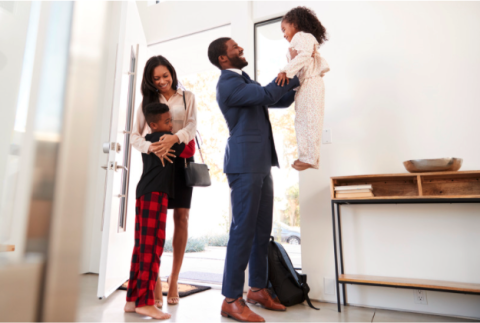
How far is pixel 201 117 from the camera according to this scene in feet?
16.0

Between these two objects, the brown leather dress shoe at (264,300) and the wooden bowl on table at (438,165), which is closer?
the wooden bowl on table at (438,165)

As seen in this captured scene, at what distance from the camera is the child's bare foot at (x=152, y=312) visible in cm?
152

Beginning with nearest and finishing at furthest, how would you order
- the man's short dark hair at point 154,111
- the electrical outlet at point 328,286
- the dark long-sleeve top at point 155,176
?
the dark long-sleeve top at point 155,176 → the man's short dark hair at point 154,111 → the electrical outlet at point 328,286

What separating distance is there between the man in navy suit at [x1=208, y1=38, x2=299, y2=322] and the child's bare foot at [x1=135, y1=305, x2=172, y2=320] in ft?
0.99

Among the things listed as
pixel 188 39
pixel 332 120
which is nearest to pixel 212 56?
pixel 332 120

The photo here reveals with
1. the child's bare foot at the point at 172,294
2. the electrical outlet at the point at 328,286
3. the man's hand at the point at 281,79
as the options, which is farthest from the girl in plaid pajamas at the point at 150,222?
the electrical outlet at the point at 328,286

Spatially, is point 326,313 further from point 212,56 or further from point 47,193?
point 47,193

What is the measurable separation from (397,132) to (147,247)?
1.69 m

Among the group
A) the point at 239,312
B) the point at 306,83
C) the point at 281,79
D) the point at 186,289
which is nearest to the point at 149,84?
the point at 281,79

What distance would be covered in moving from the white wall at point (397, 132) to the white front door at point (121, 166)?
1259 mm

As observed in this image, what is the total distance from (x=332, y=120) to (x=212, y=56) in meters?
0.95

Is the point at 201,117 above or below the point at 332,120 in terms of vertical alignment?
above

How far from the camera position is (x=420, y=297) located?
1.77m

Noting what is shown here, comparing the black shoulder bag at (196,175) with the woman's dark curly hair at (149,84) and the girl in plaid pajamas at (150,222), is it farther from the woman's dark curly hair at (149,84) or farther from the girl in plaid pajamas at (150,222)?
the woman's dark curly hair at (149,84)
